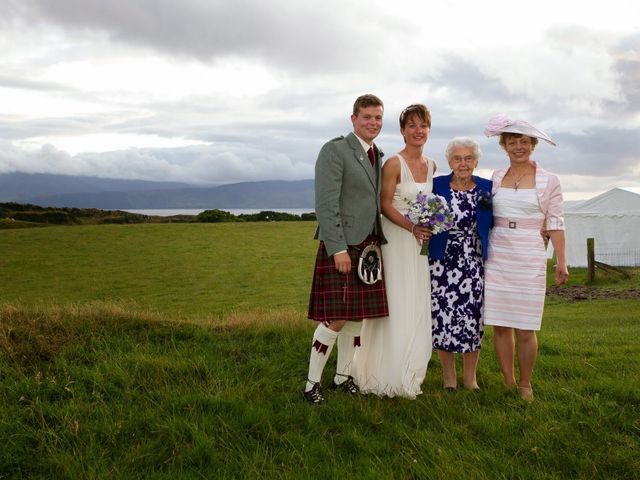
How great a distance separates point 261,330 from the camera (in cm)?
728

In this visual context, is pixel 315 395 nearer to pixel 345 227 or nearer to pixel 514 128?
pixel 345 227

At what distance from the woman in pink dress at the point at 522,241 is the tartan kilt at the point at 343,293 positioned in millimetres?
1034

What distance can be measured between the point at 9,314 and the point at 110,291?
56.5 feet

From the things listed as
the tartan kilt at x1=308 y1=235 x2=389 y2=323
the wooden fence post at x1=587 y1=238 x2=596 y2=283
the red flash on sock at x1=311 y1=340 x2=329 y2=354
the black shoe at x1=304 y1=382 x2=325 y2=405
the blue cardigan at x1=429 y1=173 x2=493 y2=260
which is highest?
→ the blue cardigan at x1=429 y1=173 x2=493 y2=260

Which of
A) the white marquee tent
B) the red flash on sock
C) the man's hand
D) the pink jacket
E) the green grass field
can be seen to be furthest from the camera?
the white marquee tent

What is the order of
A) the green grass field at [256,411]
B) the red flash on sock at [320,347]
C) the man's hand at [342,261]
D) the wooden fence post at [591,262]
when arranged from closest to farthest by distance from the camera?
the green grass field at [256,411] → the man's hand at [342,261] → the red flash on sock at [320,347] → the wooden fence post at [591,262]

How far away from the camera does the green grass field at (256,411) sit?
409 centimetres

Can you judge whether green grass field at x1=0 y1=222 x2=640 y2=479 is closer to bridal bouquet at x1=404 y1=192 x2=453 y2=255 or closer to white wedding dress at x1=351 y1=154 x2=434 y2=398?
white wedding dress at x1=351 y1=154 x2=434 y2=398

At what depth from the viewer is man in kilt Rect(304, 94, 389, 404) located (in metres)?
5.13

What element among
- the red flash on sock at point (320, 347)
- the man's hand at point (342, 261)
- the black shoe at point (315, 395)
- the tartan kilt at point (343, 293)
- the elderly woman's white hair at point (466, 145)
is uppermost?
the elderly woman's white hair at point (466, 145)

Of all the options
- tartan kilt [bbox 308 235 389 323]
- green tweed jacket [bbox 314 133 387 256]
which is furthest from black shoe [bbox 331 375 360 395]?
green tweed jacket [bbox 314 133 387 256]

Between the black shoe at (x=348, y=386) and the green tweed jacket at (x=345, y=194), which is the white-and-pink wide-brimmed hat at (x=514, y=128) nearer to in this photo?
the green tweed jacket at (x=345, y=194)

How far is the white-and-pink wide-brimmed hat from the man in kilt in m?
1.03

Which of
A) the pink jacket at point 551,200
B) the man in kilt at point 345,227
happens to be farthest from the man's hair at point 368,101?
the pink jacket at point 551,200
